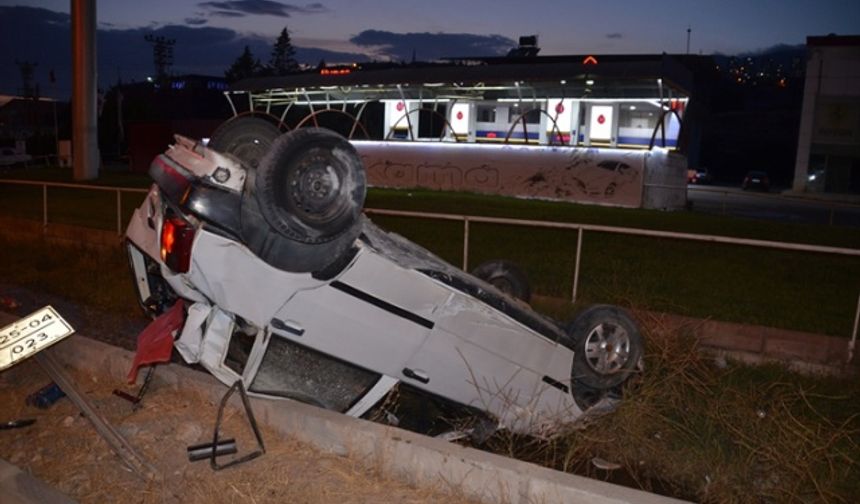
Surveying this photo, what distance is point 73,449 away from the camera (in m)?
4.46

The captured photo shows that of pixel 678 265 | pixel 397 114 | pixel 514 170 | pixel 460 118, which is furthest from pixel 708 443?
pixel 397 114

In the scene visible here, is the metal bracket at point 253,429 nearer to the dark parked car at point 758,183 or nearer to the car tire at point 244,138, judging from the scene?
the car tire at point 244,138

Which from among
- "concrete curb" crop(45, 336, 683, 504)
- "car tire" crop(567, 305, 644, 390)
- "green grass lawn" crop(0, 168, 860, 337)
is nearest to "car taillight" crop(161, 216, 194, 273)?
"concrete curb" crop(45, 336, 683, 504)

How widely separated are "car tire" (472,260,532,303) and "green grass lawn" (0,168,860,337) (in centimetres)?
112

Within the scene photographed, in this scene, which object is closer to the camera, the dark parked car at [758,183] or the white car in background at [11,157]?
the dark parked car at [758,183]

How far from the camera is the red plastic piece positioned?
4.29 m

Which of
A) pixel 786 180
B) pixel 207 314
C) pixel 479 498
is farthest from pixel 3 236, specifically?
pixel 786 180

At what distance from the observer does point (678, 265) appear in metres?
11.7

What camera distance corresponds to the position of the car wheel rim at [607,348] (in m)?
5.29

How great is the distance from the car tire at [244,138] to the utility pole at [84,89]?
28278 mm

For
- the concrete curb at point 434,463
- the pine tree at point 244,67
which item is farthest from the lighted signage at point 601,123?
the pine tree at point 244,67

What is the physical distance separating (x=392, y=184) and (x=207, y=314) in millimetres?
32964

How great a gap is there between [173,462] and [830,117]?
48.9 metres

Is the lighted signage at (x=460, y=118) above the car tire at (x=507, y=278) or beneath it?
above
